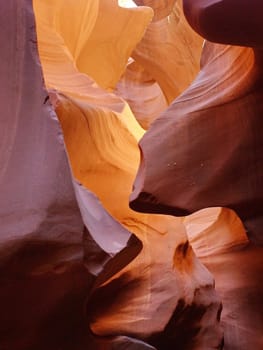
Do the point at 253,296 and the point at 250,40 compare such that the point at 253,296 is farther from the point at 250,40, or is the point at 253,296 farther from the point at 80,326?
the point at 250,40

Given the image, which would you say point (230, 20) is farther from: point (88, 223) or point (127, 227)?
point (127, 227)

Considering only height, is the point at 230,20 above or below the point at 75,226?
above

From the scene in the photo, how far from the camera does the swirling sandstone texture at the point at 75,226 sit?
1.69 meters

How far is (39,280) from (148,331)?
1.92ft

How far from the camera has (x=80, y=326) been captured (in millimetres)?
1985

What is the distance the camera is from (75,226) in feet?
5.58

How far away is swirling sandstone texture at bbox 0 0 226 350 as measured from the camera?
1.69m

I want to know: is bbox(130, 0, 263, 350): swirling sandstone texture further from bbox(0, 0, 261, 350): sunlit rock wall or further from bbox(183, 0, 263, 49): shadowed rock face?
bbox(183, 0, 263, 49): shadowed rock face

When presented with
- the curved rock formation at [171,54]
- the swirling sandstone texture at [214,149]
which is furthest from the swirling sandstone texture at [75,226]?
the curved rock formation at [171,54]

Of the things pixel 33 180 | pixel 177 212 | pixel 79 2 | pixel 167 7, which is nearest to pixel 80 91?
pixel 79 2

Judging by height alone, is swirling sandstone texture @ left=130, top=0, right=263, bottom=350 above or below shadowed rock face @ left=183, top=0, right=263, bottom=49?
Answer: below

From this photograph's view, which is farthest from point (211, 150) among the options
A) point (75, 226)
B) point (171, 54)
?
point (171, 54)

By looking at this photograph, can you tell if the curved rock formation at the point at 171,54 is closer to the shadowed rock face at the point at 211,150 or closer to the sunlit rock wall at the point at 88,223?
the sunlit rock wall at the point at 88,223

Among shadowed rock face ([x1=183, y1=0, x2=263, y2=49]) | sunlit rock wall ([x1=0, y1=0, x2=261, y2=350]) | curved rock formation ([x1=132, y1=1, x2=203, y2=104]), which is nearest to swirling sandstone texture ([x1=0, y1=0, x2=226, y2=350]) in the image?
sunlit rock wall ([x1=0, y1=0, x2=261, y2=350])
